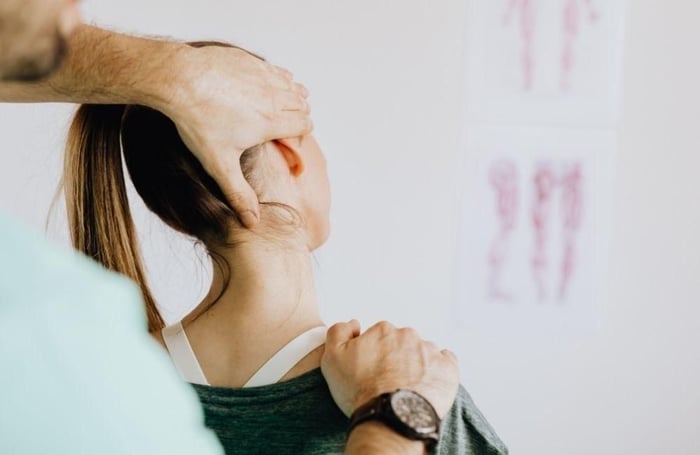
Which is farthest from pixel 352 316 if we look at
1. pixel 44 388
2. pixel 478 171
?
pixel 44 388

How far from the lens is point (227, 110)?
1.05 metres

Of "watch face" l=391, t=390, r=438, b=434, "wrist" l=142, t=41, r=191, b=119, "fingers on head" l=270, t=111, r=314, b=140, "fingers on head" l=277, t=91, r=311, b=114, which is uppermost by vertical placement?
"wrist" l=142, t=41, r=191, b=119

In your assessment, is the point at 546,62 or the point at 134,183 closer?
the point at 134,183

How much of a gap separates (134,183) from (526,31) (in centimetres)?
119

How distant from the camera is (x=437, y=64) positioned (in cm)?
204

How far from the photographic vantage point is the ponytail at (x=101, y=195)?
1167 millimetres

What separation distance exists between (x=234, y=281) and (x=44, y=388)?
597 mm

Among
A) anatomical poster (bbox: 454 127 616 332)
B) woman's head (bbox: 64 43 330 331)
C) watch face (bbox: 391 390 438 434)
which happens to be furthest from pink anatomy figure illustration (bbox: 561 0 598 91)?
watch face (bbox: 391 390 438 434)

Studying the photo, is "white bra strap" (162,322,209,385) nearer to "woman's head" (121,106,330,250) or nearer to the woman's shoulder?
"woman's head" (121,106,330,250)

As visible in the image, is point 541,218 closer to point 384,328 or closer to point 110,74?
point 384,328

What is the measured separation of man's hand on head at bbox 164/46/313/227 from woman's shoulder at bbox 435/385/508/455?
31 centimetres

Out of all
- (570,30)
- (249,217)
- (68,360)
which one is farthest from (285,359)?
(570,30)

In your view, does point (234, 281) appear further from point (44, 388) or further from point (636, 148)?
point (636, 148)

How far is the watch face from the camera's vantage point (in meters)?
0.89
